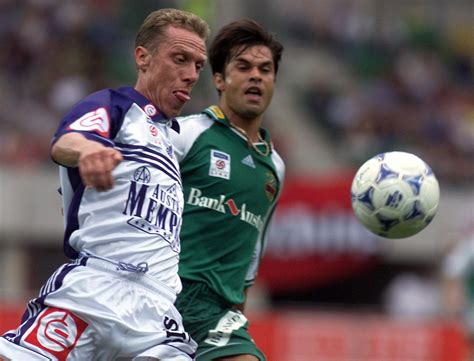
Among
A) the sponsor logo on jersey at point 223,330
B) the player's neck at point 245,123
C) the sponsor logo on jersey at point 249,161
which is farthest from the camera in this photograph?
the player's neck at point 245,123

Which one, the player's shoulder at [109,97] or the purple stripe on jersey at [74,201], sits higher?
the player's shoulder at [109,97]

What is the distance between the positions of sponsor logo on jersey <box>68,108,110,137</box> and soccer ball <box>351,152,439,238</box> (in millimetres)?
1846

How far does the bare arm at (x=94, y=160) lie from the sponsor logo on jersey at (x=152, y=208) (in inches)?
19.1

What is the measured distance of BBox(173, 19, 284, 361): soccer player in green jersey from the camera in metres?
6.52

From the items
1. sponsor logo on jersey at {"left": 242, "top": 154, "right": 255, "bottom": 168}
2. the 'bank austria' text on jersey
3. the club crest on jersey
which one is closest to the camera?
the 'bank austria' text on jersey

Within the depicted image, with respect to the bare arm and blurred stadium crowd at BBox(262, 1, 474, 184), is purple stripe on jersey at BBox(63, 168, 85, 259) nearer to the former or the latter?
the bare arm

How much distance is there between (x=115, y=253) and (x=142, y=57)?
3.47 ft

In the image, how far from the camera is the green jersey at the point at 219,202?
6559 mm

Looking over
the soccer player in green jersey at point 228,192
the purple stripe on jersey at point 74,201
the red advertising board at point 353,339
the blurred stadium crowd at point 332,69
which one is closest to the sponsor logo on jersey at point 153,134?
the purple stripe on jersey at point 74,201

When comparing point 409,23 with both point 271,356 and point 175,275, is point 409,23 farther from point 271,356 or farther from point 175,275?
point 175,275

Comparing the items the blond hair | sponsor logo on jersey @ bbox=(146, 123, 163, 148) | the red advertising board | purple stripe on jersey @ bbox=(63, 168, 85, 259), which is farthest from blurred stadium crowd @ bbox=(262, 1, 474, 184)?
purple stripe on jersey @ bbox=(63, 168, 85, 259)

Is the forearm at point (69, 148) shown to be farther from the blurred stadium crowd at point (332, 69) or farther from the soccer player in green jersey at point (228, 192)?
the blurred stadium crowd at point (332, 69)

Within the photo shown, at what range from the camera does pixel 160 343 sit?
528 centimetres

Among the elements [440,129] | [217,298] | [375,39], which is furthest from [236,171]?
[375,39]
